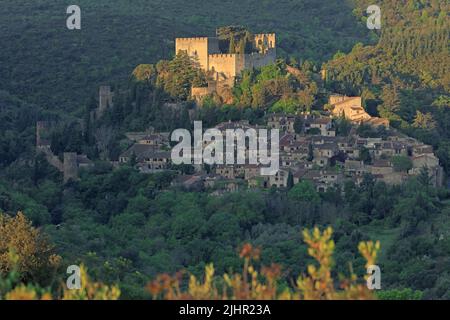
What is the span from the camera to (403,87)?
59.0 m

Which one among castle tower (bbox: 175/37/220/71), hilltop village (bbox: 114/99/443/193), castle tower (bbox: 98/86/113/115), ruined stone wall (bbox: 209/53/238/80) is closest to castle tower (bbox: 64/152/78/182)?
hilltop village (bbox: 114/99/443/193)

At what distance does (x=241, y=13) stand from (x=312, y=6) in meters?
5.82

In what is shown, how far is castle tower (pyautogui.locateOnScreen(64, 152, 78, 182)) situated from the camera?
47438 millimetres

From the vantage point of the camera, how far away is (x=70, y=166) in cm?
4772

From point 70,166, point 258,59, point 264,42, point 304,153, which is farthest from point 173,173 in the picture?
point 264,42

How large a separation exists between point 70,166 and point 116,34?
1183 inches

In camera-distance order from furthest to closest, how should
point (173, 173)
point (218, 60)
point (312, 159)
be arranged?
point (218, 60) → point (312, 159) → point (173, 173)

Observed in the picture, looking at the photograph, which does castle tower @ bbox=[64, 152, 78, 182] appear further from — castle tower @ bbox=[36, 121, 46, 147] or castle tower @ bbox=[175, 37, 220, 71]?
castle tower @ bbox=[175, 37, 220, 71]

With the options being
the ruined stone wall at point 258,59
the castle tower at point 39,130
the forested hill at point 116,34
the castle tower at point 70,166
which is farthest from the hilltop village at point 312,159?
the forested hill at point 116,34

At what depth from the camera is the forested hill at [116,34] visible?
228 ft

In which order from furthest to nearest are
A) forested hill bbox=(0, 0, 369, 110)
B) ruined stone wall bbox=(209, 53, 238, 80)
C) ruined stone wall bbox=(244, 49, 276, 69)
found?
forested hill bbox=(0, 0, 369, 110)
ruined stone wall bbox=(244, 49, 276, 69)
ruined stone wall bbox=(209, 53, 238, 80)

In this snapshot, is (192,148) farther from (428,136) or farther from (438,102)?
(438,102)

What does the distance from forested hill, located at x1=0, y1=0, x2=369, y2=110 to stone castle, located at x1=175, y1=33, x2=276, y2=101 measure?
1187cm

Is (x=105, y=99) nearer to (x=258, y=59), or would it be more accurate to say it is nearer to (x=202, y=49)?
(x=202, y=49)
